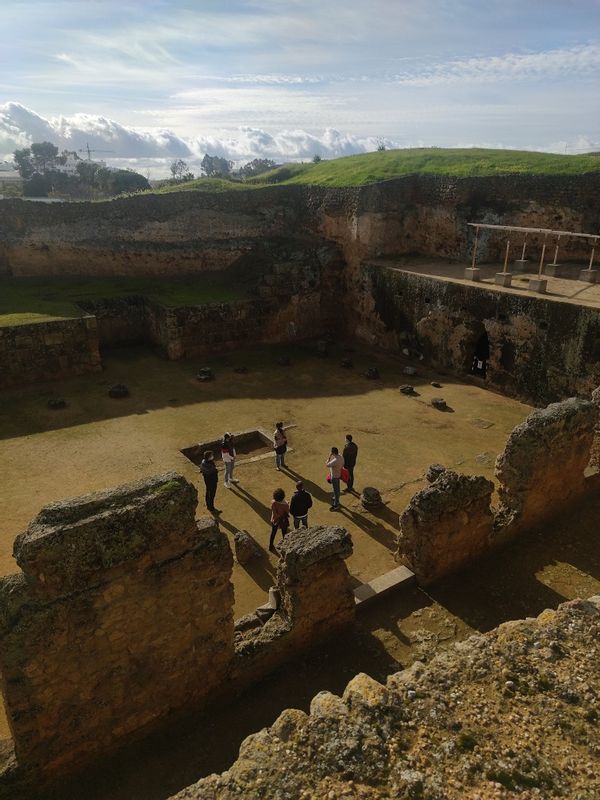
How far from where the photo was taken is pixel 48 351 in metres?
15.0

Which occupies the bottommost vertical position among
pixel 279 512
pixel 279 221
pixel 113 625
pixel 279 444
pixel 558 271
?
pixel 279 444

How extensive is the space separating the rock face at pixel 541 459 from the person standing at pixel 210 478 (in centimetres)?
461

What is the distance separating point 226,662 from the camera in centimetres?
571

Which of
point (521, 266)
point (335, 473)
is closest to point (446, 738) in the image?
point (335, 473)

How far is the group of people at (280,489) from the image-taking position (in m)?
8.30

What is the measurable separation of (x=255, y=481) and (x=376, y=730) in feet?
23.3

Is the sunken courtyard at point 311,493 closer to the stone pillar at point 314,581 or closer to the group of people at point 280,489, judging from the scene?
the stone pillar at point 314,581

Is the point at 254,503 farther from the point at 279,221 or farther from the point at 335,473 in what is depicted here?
the point at 279,221

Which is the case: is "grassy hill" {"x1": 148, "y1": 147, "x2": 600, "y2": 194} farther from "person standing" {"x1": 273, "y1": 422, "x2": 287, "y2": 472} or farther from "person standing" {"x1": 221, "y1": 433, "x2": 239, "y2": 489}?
"person standing" {"x1": 221, "y1": 433, "x2": 239, "y2": 489}

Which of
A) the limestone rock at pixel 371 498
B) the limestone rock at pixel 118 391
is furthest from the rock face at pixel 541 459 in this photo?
the limestone rock at pixel 118 391

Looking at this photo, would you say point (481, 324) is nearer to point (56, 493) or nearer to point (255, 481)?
point (255, 481)

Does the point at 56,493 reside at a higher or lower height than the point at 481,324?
lower

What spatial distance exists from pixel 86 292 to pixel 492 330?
1310 centimetres

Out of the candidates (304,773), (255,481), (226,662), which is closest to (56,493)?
(255,481)
